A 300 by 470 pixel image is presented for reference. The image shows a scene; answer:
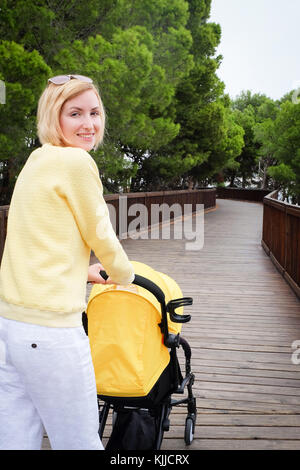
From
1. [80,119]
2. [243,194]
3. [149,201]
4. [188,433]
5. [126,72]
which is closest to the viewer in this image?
[80,119]

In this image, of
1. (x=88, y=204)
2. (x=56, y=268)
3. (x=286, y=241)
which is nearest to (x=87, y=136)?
(x=88, y=204)

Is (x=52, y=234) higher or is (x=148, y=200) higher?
(x=52, y=234)

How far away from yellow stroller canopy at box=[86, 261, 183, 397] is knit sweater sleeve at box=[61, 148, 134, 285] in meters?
0.46

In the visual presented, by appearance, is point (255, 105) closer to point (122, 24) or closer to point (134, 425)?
point (122, 24)

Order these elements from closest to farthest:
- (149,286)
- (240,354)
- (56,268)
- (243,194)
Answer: (56,268)
(149,286)
(240,354)
(243,194)

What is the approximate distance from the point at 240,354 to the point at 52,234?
3.09 m

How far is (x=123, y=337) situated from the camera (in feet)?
6.23

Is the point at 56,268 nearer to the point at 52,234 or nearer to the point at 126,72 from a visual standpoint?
the point at 52,234

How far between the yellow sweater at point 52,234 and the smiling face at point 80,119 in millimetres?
109

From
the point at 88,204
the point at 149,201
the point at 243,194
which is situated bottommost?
the point at 243,194

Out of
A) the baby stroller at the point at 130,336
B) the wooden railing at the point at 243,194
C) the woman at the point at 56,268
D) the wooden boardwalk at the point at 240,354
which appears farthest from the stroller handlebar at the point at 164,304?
the wooden railing at the point at 243,194

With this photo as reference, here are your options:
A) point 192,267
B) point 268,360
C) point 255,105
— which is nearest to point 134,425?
point 268,360

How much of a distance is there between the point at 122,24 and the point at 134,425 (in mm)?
11347

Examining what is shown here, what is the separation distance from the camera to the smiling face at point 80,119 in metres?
1.50
